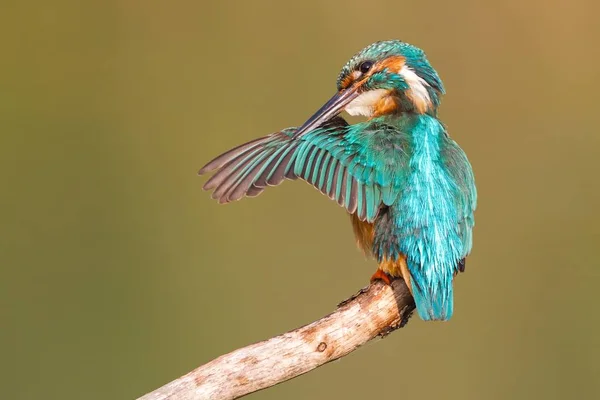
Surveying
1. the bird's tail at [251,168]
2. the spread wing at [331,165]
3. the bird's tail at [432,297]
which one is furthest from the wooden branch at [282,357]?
the bird's tail at [251,168]

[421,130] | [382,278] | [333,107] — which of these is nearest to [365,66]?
[333,107]

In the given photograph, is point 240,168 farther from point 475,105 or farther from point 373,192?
point 475,105

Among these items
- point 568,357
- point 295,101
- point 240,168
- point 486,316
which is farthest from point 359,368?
point 240,168

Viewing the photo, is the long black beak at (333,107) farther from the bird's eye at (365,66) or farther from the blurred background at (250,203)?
the blurred background at (250,203)

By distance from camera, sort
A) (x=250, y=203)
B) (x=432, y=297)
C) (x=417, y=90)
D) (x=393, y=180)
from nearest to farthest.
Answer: (x=432, y=297), (x=393, y=180), (x=417, y=90), (x=250, y=203)

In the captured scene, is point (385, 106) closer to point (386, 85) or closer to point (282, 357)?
point (386, 85)

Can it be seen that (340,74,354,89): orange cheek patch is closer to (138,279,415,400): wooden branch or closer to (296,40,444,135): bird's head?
(296,40,444,135): bird's head
